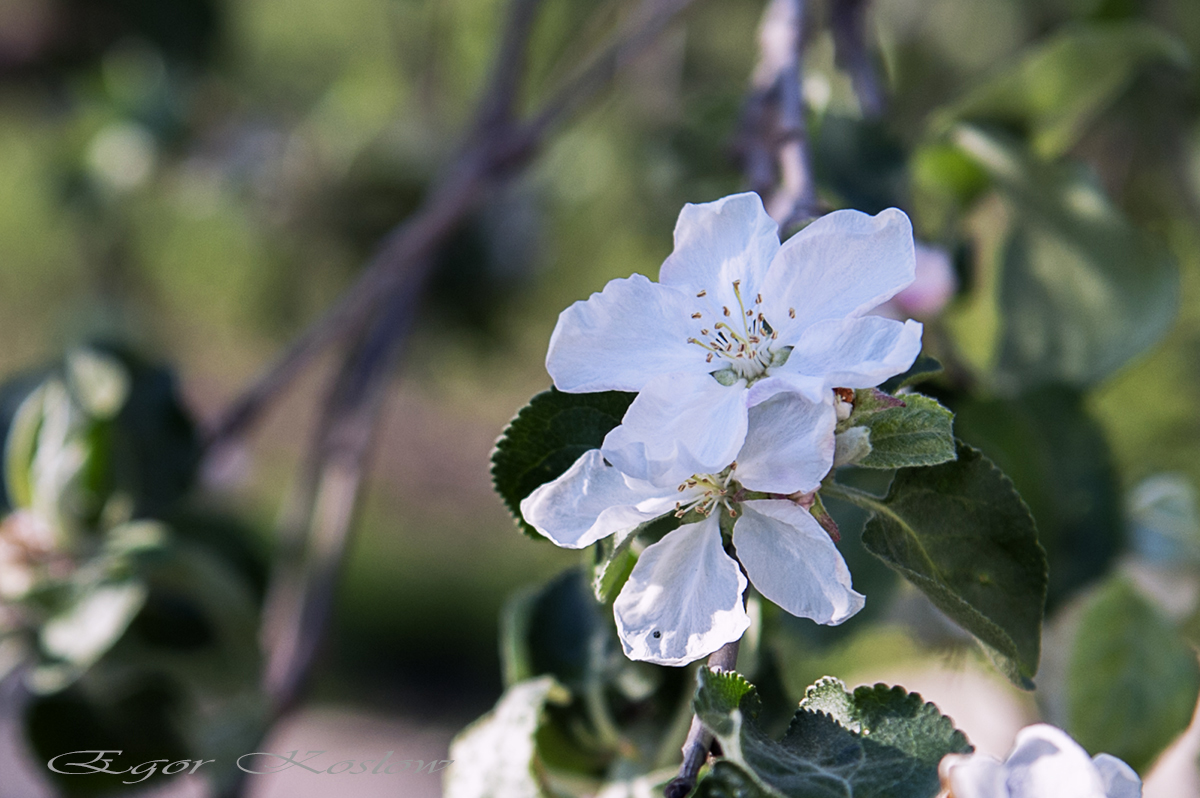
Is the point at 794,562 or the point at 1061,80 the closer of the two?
the point at 794,562

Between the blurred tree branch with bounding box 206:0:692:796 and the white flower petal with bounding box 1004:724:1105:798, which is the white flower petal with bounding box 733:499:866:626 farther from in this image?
the blurred tree branch with bounding box 206:0:692:796

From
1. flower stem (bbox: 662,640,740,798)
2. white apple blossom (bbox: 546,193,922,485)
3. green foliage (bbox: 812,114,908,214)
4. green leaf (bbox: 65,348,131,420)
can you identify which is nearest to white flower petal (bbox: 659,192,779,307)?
white apple blossom (bbox: 546,193,922,485)

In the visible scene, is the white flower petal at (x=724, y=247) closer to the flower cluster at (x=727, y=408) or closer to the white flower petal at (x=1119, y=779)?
the flower cluster at (x=727, y=408)

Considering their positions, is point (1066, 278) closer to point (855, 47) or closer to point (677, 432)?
point (855, 47)

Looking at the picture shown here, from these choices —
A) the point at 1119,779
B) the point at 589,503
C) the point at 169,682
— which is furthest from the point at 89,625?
the point at 1119,779

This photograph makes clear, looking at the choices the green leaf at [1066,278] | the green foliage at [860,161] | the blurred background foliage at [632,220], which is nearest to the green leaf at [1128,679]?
the blurred background foliage at [632,220]
